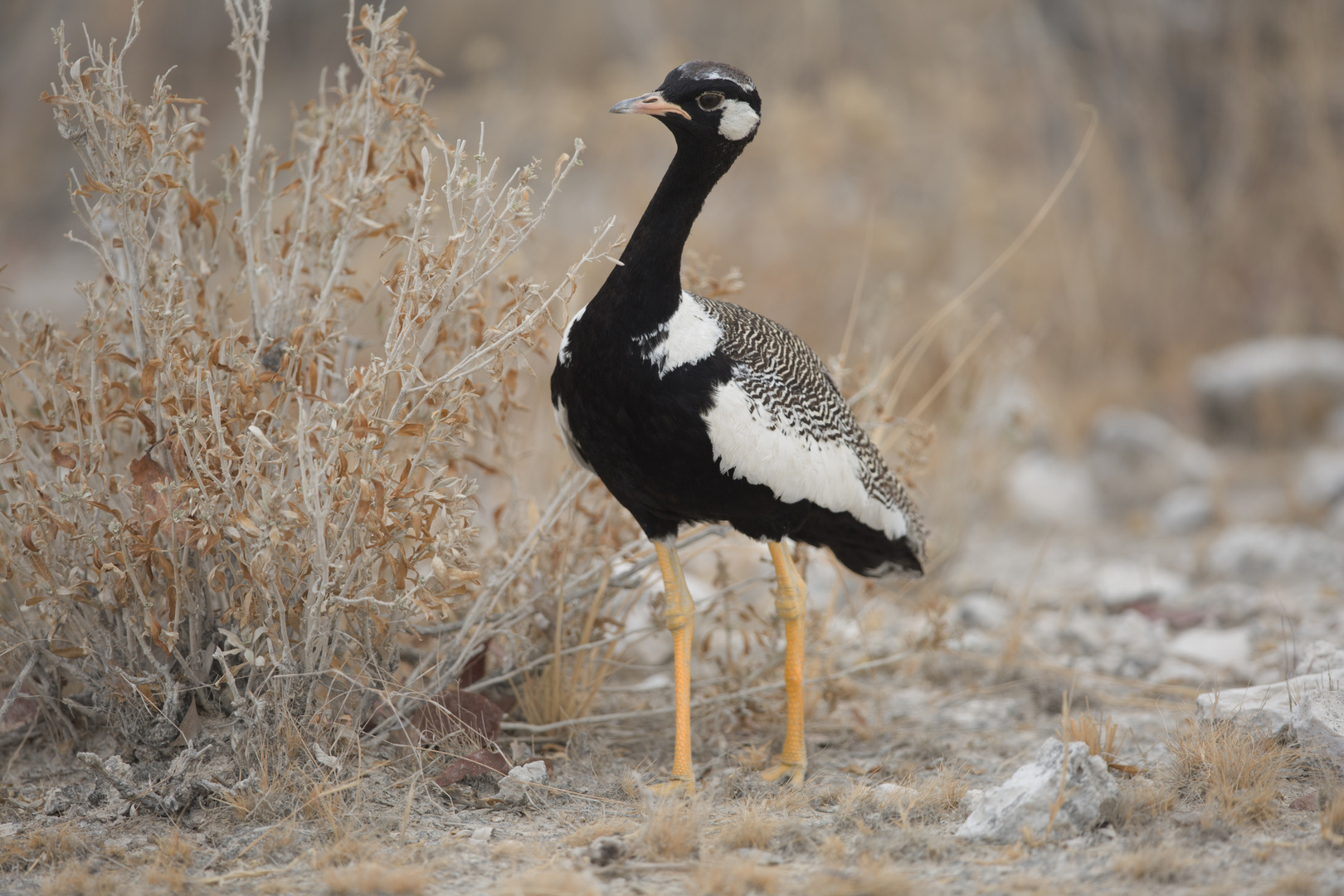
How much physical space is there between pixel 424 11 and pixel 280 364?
29.7ft


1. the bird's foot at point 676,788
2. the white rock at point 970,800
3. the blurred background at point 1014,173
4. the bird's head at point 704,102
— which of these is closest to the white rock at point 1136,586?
the blurred background at point 1014,173

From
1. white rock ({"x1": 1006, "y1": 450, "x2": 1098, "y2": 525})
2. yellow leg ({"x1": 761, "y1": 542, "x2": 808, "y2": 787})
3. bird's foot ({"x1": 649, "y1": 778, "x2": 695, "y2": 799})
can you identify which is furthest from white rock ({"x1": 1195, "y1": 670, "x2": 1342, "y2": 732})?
white rock ({"x1": 1006, "y1": 450, "x2": 1098, "y2": 525})

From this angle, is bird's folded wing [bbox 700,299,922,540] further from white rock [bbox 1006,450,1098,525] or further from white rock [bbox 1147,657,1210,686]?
white rock [bbox 1006,450,1098,525]

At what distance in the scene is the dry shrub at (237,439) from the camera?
2637mm

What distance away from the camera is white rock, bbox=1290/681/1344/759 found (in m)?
2.78

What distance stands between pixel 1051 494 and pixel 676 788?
163 inches

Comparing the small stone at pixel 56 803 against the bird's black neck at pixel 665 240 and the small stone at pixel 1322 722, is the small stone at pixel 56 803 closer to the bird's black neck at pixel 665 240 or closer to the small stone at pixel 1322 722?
the bird's black neck at pixel 665 240

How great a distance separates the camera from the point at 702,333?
2877 millimetres

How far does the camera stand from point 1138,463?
6.45 m

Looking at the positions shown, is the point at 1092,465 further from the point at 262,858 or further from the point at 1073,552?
the point at 262,858

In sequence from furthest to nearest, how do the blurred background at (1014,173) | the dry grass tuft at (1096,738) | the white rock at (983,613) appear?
the blurred background at (1014,173), the white rock at (983,613), the dry grass tuft at (1096,738)

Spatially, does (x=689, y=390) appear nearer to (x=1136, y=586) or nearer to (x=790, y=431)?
(x=790, y=431)

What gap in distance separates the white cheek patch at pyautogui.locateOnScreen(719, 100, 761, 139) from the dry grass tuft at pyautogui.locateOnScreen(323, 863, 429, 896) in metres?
1.90

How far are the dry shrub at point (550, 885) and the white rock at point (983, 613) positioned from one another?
259 centimetres
